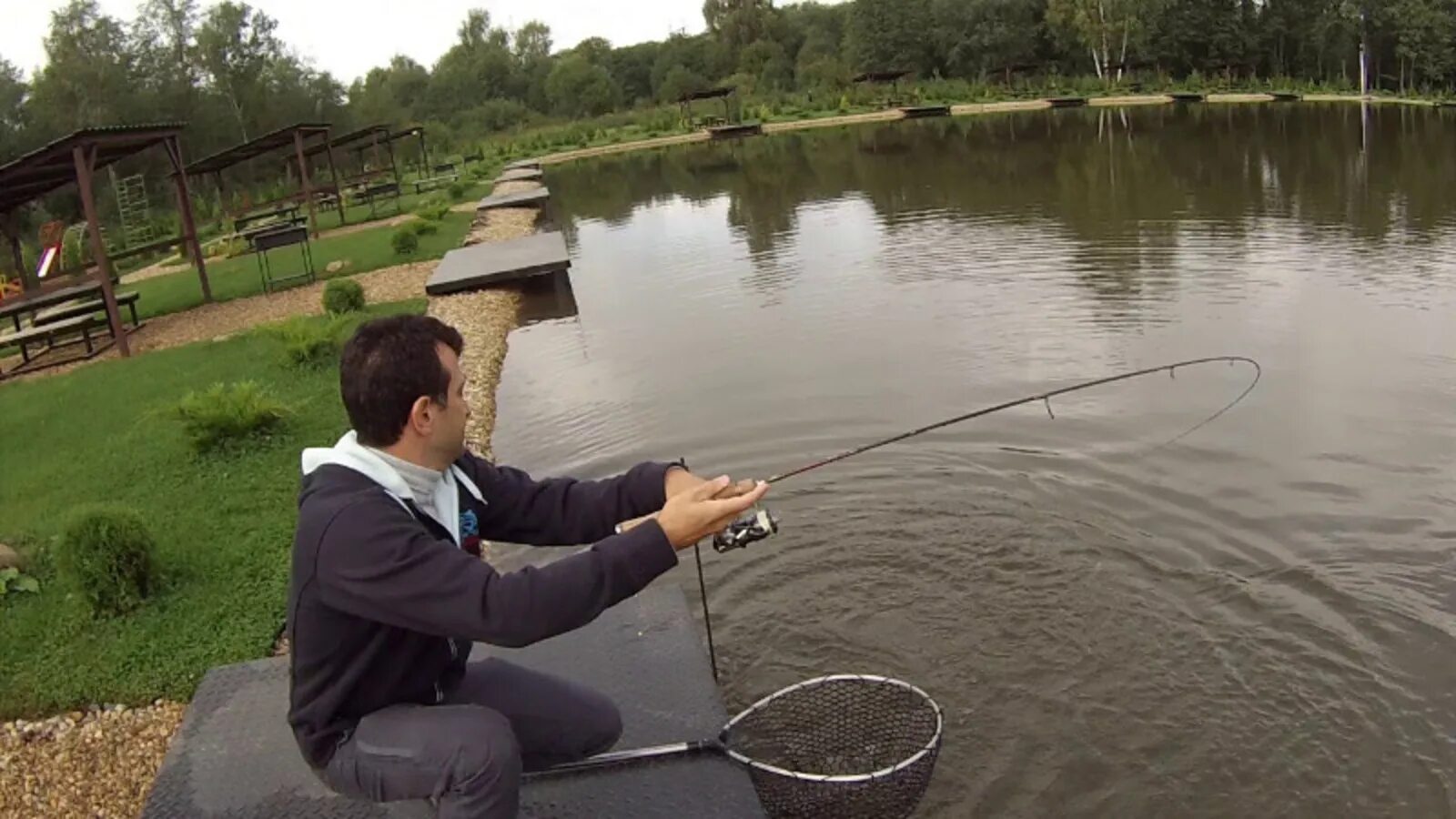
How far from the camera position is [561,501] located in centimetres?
339

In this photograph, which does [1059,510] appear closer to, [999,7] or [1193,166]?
[1193,166]

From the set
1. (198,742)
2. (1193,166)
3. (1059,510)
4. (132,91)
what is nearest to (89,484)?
(198,742)

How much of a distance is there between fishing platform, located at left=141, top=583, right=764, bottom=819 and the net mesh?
0.44ft

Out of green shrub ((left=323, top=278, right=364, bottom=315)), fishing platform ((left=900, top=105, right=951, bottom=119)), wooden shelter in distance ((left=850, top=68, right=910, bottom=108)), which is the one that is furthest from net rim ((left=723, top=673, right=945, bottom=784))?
wooden shelter in distance ((left=850, top=68, right=910, bottom=108))

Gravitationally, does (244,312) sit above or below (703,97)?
below

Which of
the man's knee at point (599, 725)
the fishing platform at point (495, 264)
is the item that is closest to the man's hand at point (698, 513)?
the man's knee at point (599, 725)

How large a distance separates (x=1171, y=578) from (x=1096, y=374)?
3.56m

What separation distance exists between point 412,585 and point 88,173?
1208 centimetres

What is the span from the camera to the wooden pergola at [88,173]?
1216 cm

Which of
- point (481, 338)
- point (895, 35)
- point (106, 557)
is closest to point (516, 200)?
point (481, 338)

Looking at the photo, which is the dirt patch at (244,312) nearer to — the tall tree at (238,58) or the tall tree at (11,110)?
the tall tree at (11,110)

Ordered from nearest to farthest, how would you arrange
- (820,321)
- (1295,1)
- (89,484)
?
(89,484)
(820,321)
(1295,1)

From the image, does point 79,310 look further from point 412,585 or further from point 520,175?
point 520,175

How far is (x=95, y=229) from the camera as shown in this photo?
12438mm
